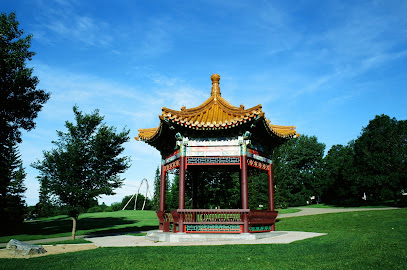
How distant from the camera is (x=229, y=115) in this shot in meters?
15.4

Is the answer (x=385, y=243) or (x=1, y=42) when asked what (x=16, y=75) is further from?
(x=385, y=243)

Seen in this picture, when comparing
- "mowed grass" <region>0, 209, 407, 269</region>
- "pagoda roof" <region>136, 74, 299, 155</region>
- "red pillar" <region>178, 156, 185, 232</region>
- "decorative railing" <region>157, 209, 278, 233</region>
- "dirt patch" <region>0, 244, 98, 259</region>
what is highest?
"pagoda roof" <region>136, 74, 299, 155</region>

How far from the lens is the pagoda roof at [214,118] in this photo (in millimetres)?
13845

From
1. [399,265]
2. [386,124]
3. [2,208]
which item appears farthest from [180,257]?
[386,124]

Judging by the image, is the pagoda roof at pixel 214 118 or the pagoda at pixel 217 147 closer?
the pagoda at pixel 217 147

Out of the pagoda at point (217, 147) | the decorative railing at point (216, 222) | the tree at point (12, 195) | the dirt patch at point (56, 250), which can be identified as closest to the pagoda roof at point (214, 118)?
the pagoda at point (217, 147)

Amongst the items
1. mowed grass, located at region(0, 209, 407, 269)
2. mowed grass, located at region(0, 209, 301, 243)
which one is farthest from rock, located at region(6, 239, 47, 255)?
mowed grass, located at region(0, 209, 301, 243)

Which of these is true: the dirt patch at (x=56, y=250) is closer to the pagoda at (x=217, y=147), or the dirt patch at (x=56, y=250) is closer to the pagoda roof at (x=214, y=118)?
the pagoda at (x=217, y=147)

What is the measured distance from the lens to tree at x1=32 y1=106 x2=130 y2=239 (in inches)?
770

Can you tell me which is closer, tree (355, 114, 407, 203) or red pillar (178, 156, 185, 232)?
red pillar (178, 156, 185, 232)

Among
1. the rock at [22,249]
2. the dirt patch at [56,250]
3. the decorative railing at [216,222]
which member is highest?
the decorative railing at [216,222]

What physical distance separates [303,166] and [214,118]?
6132 centimetres

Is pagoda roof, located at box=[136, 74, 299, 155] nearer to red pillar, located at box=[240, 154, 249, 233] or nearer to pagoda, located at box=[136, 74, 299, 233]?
pagoda, located at box=[136, 74, 299, 233]

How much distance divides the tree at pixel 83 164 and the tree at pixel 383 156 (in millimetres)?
36024
